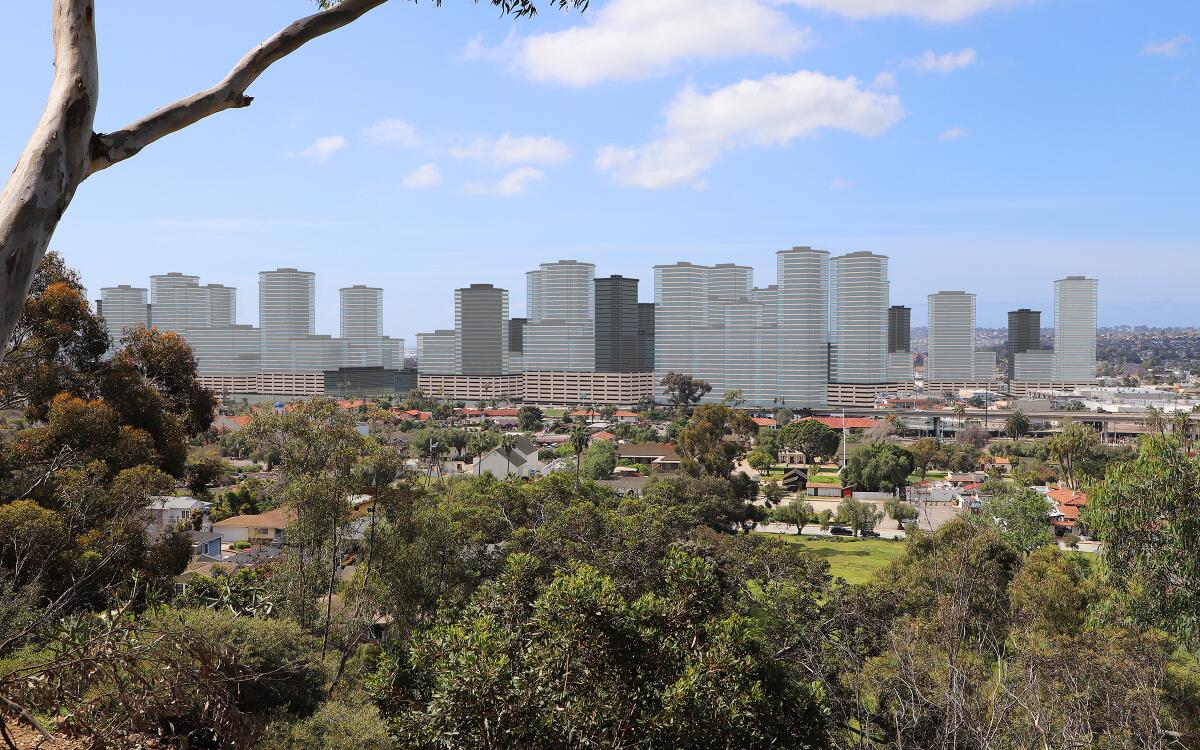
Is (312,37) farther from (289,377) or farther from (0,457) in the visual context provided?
(289,377)

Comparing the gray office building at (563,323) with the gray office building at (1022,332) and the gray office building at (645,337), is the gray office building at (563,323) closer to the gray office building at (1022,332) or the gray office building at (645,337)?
the gray office building at (645,337)

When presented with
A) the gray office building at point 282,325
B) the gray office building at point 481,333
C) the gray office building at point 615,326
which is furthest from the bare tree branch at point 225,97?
the gray office building at point 282,325

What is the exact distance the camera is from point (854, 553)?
25.1 metres

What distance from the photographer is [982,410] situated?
74.9m

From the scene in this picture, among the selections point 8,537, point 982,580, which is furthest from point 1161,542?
point 8,537

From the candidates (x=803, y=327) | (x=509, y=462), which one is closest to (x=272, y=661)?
(x=509, y=462)

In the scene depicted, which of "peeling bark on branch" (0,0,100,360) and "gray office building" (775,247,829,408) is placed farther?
"gray office building" (775,247,829,408)

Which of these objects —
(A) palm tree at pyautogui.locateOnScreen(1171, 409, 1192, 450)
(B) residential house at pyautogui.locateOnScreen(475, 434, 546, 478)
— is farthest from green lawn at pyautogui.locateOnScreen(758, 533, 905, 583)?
(A) palm tree at pyautogui.locateOnScreen(1171, 409, 1192, 450)

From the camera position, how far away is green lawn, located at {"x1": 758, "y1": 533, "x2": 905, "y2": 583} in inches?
871

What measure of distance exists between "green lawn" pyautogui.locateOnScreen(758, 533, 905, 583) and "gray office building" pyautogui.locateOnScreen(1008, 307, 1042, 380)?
302ft

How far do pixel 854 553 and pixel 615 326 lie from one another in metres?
59.3

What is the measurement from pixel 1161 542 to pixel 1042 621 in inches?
189

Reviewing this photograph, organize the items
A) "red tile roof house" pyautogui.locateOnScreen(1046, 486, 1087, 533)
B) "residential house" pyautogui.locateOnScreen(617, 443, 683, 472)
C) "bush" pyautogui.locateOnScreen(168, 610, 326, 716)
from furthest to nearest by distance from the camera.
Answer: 1. "residential house" pyautogui.locateOnScreen(617, 443, 683, 472)
2. "red tile roof house" pyautogui.locateOnScreen(1046, 486, 1087, 533)
3. "bush" pyautogui.locateOnScreen(168, 610, 326, 716)

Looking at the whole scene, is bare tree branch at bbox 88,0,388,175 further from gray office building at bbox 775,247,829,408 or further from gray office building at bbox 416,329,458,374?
gray office building at bbox 416,329,458,374
